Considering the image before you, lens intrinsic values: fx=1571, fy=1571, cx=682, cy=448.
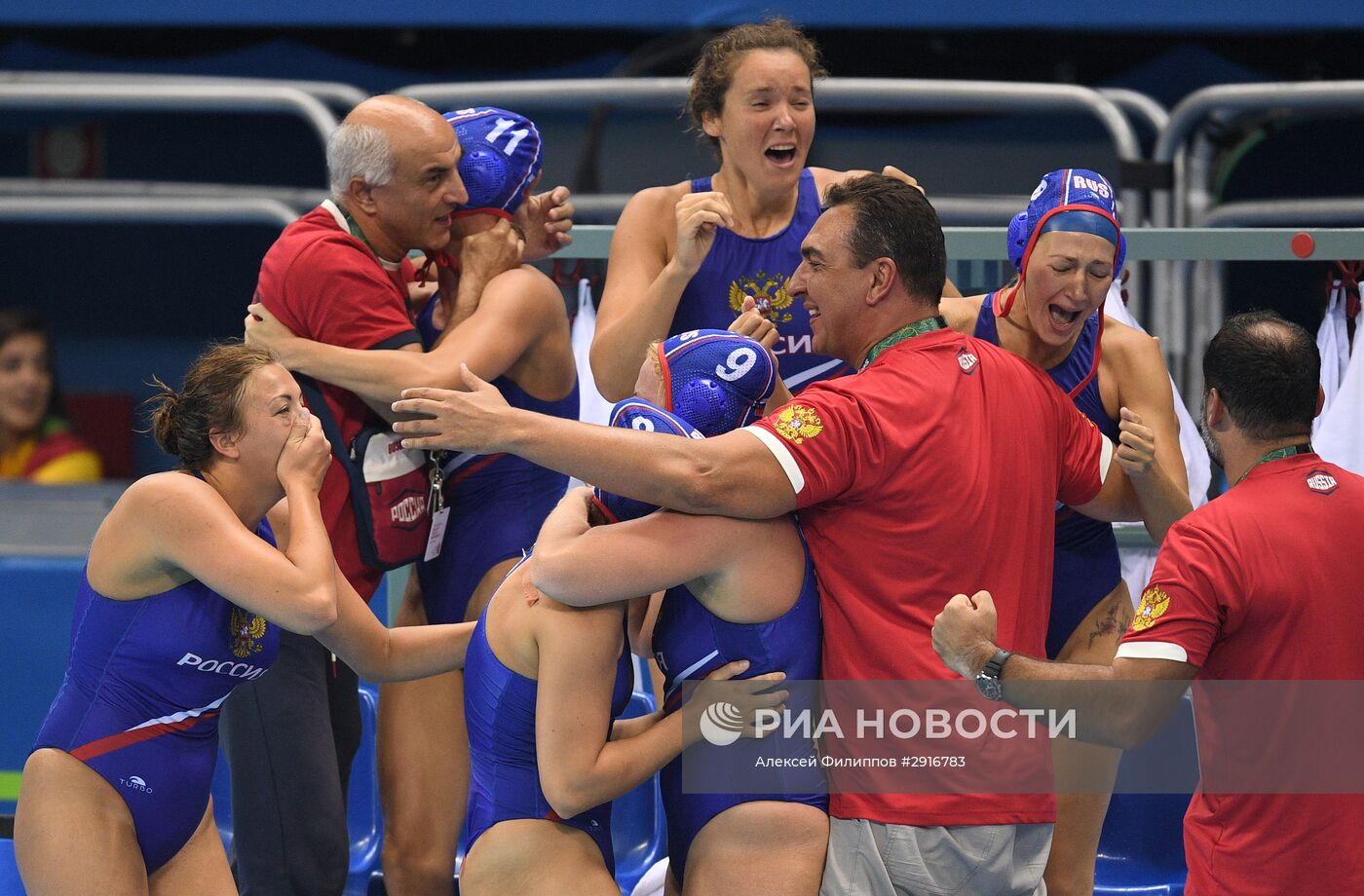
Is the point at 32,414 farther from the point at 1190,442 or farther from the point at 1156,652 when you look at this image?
the point at 1156,652

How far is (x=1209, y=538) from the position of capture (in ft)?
8.07

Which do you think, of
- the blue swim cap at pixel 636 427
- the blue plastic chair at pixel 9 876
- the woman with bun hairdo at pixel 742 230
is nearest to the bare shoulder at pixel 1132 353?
the woman with bun hairdo at pixel 742 230

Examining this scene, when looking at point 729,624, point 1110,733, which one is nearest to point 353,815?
point 729,624

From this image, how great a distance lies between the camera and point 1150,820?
419 cm

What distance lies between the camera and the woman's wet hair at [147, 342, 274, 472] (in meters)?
2.96

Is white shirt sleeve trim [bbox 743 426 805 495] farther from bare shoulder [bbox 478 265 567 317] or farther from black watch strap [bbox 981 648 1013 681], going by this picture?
bare shoulder [bbox 478 265 567 317]

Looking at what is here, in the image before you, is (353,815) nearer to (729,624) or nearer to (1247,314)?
(729,624)

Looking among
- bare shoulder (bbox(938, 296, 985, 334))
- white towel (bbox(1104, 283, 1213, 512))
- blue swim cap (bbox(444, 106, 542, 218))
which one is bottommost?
white towel (bbox(1104, 283, 1213, 512))

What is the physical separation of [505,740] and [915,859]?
0.70 m

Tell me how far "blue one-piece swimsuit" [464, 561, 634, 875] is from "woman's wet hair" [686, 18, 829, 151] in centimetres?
142

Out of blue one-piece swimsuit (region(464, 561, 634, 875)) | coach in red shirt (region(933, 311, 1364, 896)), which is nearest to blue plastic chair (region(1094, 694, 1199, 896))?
coach in red shirt (region(933, 311, 1364, 896))

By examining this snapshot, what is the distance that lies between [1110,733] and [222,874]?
169cm

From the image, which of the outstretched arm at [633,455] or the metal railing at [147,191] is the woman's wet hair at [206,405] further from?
the metal railing at [147,191]

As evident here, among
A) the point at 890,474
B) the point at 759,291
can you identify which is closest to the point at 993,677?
Result: the point at 890,474
